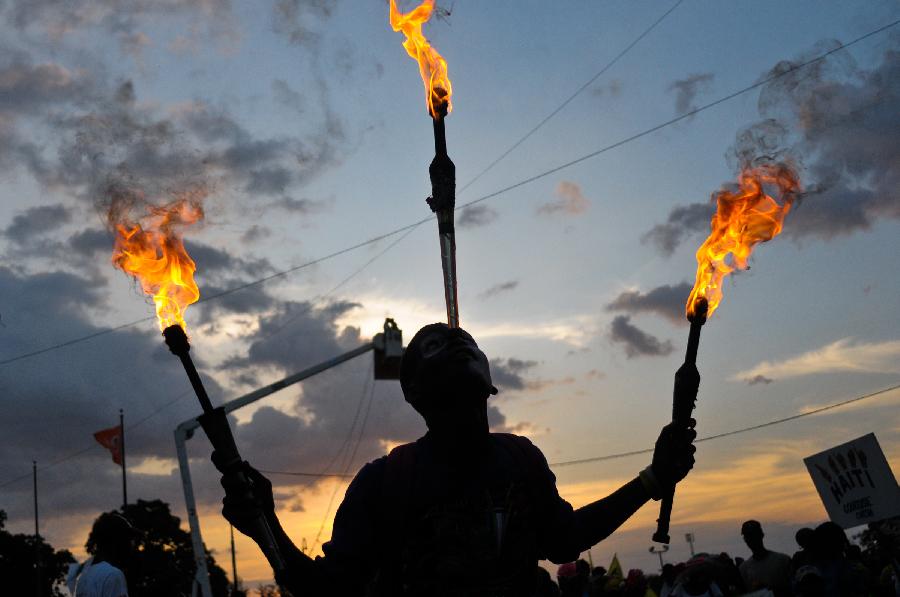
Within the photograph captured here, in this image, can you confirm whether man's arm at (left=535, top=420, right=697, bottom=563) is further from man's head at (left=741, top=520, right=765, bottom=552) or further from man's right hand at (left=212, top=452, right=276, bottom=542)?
man's head at (left=741, top=520, right=765, bottom=552)

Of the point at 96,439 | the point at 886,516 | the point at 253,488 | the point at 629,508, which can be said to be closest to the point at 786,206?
the point at 629,508

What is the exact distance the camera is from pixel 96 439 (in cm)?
3412

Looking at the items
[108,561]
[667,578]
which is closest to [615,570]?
[667,578]

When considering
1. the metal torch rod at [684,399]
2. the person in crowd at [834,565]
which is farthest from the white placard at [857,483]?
the metal torch rod at [684,399]

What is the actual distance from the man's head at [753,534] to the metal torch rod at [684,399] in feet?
21.9

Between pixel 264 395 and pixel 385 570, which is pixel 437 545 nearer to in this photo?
pixel 385 570

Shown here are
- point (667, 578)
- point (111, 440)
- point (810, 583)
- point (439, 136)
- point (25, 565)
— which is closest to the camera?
point (439, 136)

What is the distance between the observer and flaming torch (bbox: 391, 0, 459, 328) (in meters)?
5.26

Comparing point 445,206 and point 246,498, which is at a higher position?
point 445,206

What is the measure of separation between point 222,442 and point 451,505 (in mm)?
807

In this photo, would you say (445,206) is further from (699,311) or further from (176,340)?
(176,340)

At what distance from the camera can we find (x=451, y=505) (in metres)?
3.23

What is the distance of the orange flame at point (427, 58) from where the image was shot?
17.4 feet

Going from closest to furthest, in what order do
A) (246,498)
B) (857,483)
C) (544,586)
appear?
(246,498), (544,586), (857,483)
